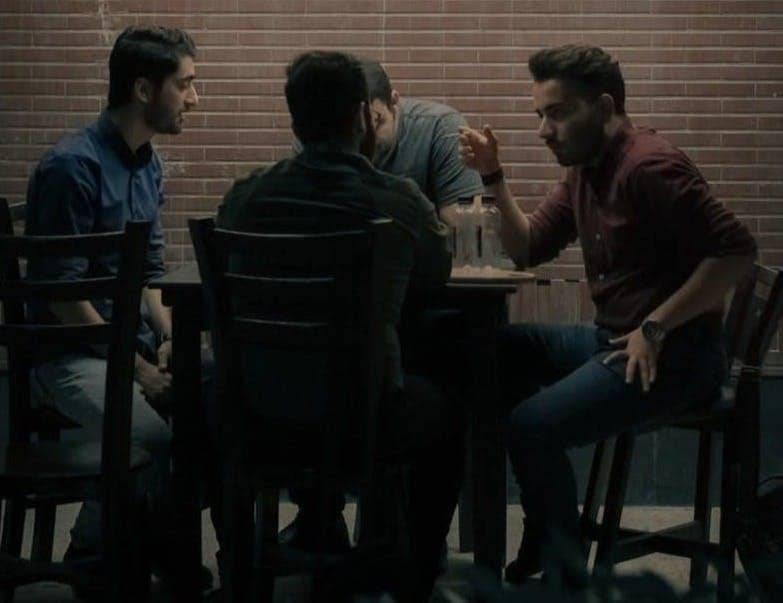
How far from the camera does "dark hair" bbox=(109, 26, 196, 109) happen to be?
4.06 m

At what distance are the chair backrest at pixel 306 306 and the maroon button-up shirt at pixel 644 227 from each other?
0.79m

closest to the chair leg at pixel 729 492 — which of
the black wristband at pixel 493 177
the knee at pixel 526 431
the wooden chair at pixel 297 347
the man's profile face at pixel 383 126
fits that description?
the knee at pixel 526 431

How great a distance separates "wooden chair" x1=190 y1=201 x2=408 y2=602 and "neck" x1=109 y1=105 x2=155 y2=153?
1.01 metres

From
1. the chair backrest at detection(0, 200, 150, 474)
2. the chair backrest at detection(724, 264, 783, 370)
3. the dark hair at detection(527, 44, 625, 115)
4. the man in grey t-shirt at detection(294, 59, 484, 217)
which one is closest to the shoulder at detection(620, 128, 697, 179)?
the dark hair at detection(527, 44, 625, 115)

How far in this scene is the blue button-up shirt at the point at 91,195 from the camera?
3744 mm

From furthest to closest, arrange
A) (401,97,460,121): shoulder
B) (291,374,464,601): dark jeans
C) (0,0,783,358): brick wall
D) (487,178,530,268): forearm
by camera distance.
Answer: (0,0,783,358): brick wall < (401,97,460,121): shoulder < (487,178,530,268): forearm < (291,374,464,601): dark jeans

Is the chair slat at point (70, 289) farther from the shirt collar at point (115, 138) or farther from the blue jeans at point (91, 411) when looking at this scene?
the shirt collar at point (115, 138)

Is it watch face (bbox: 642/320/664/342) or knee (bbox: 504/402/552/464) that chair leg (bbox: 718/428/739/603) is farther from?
knee (bbox: 504/402/552/464)

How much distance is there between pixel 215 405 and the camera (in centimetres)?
335

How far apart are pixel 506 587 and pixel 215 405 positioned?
95.5 inches

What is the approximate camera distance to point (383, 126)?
444 cm

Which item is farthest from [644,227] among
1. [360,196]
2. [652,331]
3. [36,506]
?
[36,506]

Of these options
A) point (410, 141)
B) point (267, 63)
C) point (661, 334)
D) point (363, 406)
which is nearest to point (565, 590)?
point (363, 406)

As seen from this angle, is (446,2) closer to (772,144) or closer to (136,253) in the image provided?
(772,144)
